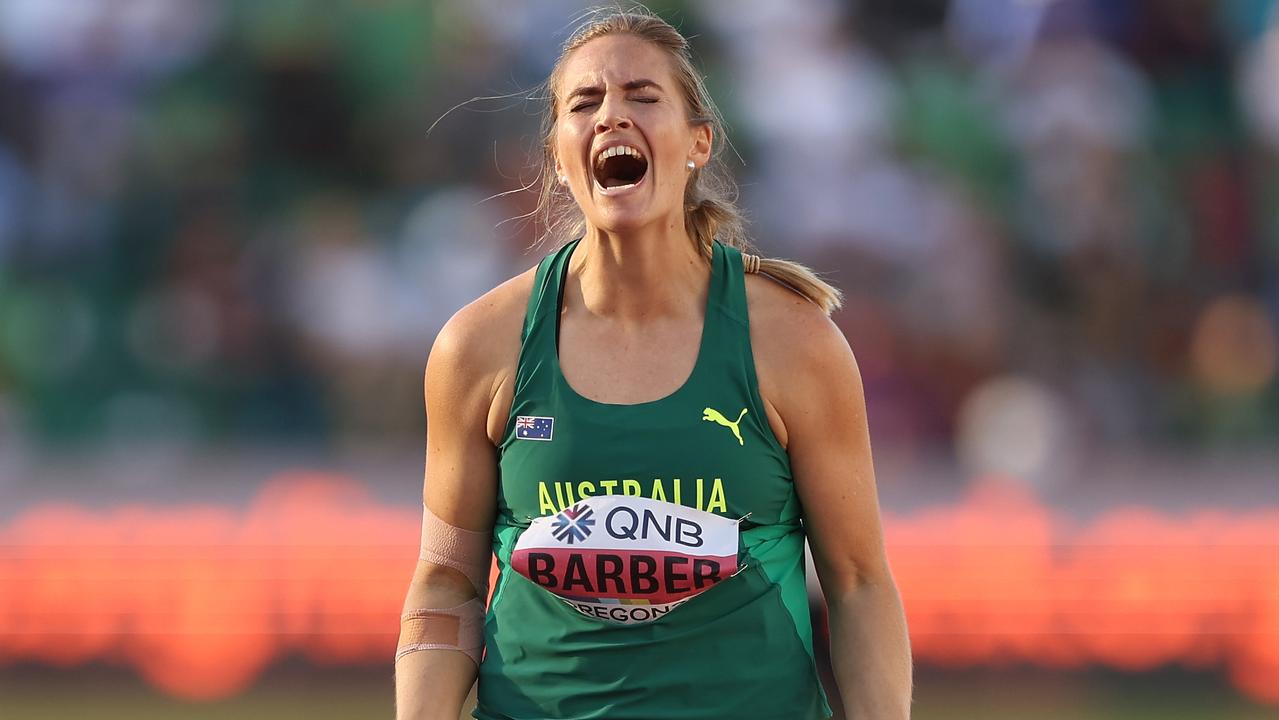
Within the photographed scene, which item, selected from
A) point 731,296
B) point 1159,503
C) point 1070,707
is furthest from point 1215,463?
point 731,296

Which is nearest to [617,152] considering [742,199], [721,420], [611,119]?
[611,119]

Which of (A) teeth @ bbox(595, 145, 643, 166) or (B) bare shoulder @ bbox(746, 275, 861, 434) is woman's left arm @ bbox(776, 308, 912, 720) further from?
(A) teeth @ bbox(595, 145, 643, 166)

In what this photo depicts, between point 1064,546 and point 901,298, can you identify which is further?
point 901,298

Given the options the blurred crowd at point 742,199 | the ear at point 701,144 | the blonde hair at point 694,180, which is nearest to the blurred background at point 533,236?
the blurred crowd at point 742,199

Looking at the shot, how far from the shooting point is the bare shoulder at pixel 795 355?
103 inches

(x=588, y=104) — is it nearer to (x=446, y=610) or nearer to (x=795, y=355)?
(x=795, y=355)

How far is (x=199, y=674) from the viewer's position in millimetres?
5508

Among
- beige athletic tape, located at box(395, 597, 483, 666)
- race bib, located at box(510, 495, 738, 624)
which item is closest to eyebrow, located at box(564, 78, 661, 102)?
race bib, located at box(510, 495, 738, 624)

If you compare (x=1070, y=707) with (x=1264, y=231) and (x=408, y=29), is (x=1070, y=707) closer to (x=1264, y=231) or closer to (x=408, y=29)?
(x=1264, y=231)

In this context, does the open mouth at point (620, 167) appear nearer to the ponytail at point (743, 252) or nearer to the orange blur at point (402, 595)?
the ponytail at point (743, 252)

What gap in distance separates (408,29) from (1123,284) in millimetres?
3713

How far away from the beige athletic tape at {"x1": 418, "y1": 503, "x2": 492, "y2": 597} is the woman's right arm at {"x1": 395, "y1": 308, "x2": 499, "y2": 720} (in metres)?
0.01

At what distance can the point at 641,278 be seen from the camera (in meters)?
2.73

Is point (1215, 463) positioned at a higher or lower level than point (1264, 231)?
lower
